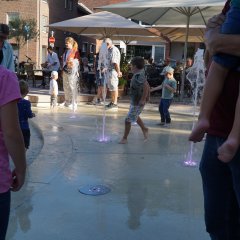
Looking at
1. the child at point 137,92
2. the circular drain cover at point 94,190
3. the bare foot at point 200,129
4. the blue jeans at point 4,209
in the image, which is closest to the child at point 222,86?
the bare foot at point 200,129

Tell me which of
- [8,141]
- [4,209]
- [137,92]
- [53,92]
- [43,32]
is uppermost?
[43,32]

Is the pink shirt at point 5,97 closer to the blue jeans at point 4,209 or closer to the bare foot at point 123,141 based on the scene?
the blue jeans at point 4,209

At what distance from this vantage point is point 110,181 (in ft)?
15.9

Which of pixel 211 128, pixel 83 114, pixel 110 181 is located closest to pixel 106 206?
pixel 110 181

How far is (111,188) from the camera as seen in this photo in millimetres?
4590

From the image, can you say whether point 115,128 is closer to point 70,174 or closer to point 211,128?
point 70,174

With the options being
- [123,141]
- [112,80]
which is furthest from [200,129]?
[112,80]

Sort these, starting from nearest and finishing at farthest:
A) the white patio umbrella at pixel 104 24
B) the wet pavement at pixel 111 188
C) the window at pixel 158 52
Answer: the wet pavement at pixel 111 188, the white patio umbrella at pixel 104 24, the window at pixel 158 52

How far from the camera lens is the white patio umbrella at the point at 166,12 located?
10062 mm

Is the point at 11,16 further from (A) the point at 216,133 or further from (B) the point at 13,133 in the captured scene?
(A) the point at 216,133

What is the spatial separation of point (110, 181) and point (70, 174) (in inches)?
20.0

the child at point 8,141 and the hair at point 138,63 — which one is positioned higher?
the hair at point 138,63

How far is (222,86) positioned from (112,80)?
9.05 metres

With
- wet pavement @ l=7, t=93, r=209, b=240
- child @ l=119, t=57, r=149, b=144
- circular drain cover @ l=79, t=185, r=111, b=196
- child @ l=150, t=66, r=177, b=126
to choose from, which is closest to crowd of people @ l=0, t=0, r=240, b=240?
wet pavement @ l=7, t=93, r=209, b=240
